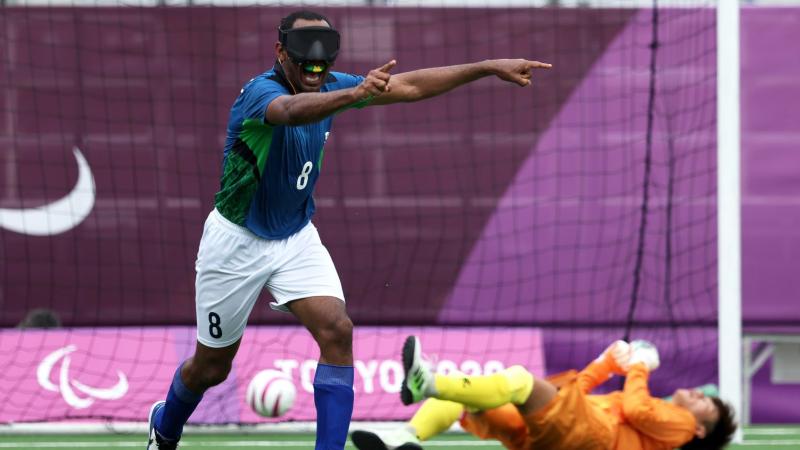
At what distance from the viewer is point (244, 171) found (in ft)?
18.3

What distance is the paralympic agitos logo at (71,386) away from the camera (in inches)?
341

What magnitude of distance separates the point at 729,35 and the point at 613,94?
1076 millimetres

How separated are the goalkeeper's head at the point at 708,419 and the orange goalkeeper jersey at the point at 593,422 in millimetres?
57

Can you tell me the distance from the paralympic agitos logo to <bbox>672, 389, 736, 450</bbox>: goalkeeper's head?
3.51 metres

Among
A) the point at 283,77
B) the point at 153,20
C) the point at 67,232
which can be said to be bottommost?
the point at 67,232

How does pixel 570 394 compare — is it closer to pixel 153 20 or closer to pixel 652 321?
pixel 652 321

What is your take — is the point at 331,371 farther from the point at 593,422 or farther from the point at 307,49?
the point at 593,422

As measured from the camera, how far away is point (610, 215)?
30.3ft

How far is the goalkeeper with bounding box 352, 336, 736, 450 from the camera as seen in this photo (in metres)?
6.36

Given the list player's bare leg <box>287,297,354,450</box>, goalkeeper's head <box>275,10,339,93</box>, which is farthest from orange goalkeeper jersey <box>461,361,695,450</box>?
goalkeeper's head <box>275,10,339,93</box>

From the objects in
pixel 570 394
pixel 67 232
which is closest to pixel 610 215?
pixel 570 394

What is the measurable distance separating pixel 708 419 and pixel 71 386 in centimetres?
391

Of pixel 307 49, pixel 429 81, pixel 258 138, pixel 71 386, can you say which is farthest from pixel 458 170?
pixel 307 49

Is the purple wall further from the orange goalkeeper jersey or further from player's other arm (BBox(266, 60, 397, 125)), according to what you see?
player's other arm (BBox(266, 60, 397, 125))
